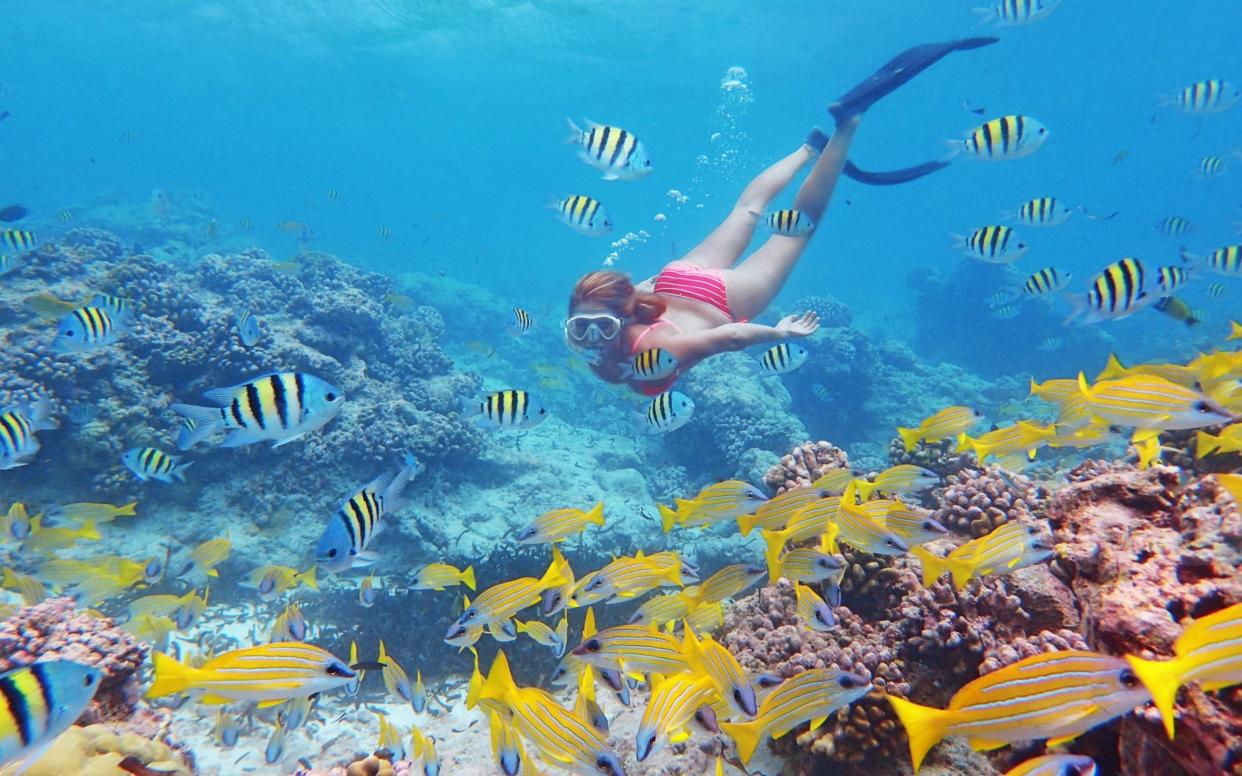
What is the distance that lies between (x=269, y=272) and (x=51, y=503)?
7.07 metres

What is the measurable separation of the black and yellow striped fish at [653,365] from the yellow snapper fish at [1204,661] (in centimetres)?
414

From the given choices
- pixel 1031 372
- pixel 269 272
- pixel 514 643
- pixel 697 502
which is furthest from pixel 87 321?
pixel 1031 372

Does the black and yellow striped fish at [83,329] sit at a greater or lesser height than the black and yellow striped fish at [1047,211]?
lesser

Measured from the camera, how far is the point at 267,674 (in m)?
2.36

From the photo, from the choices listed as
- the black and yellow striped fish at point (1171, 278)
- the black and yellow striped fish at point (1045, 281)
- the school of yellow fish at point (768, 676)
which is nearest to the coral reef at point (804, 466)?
the school of yellow fish at point (768, 676)

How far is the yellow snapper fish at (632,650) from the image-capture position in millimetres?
2918

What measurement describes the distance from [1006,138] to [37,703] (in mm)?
9047

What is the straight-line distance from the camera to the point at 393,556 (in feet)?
27.7

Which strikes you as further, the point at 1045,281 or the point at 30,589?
the point at 1045,281

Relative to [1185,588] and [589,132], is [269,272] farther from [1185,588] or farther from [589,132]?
[1185,588]

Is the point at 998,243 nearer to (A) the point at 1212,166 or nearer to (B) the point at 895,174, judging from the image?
(B) the point at 895,174

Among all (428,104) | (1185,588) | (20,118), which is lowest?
(1185,588)

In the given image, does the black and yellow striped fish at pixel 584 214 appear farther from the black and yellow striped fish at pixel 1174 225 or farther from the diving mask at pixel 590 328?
the black and yellow striped fish at pixel 1174 225

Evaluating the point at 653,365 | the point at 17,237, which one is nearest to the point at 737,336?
the point at 653,365
